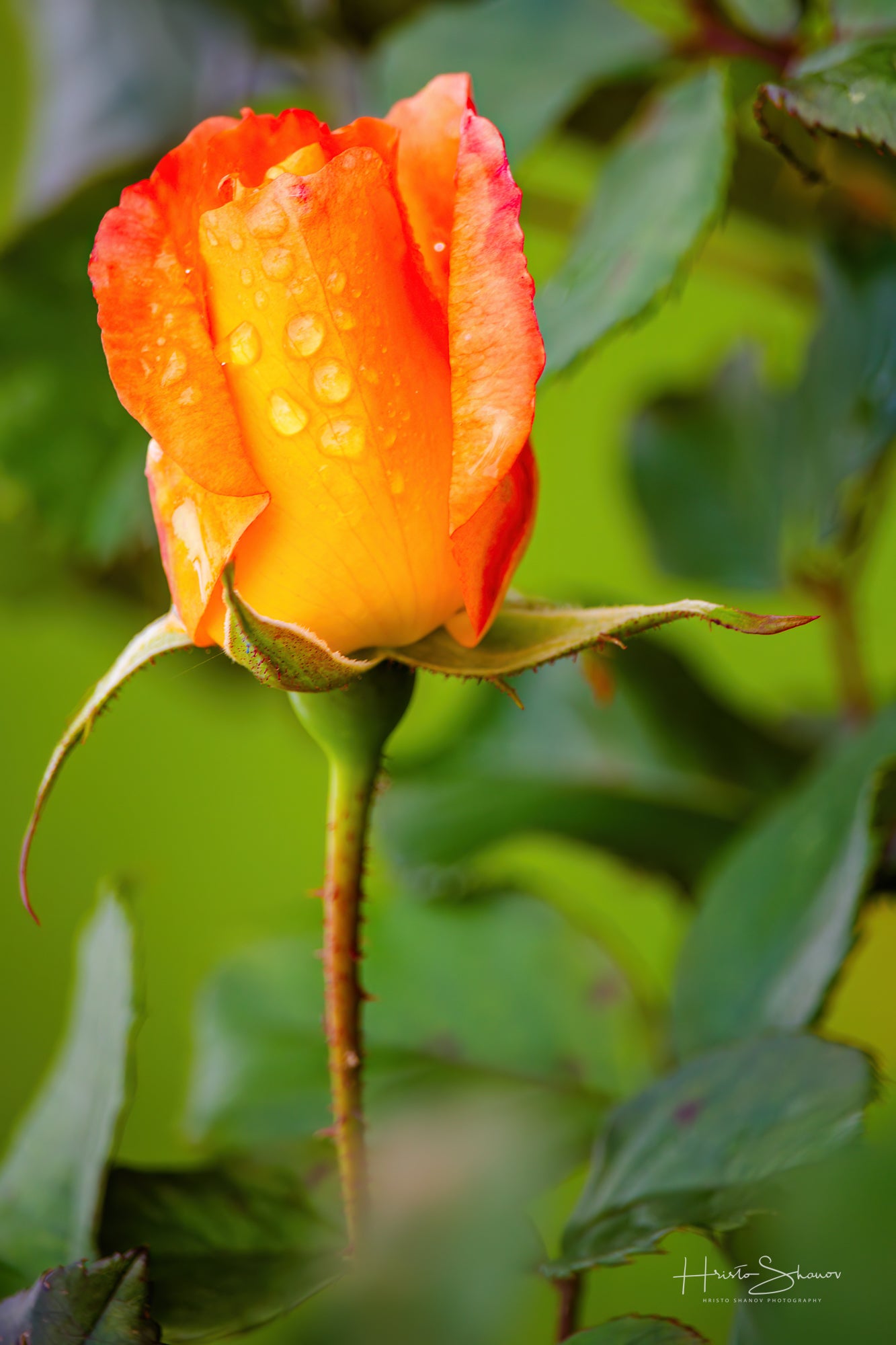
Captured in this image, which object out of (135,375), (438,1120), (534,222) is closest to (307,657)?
(135,375)

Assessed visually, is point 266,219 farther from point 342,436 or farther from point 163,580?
point 163,580

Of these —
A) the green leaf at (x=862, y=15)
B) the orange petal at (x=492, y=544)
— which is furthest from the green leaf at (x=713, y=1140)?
the green leaf at (x=862, y=15)

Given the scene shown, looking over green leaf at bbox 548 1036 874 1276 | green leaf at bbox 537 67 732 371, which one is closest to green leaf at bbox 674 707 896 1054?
green leaf at bbox 548 1036 874 1276

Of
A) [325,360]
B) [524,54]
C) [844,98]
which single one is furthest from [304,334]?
[524,54]

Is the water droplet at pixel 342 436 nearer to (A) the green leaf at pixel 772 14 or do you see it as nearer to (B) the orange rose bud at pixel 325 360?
(B) the orange rose bud at pixel 325 360

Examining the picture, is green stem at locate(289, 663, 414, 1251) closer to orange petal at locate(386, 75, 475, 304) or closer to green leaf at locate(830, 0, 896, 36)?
orange petal at locate(386, 75, 475, 304)

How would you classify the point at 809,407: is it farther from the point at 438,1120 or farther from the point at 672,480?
the point at 438,1120
